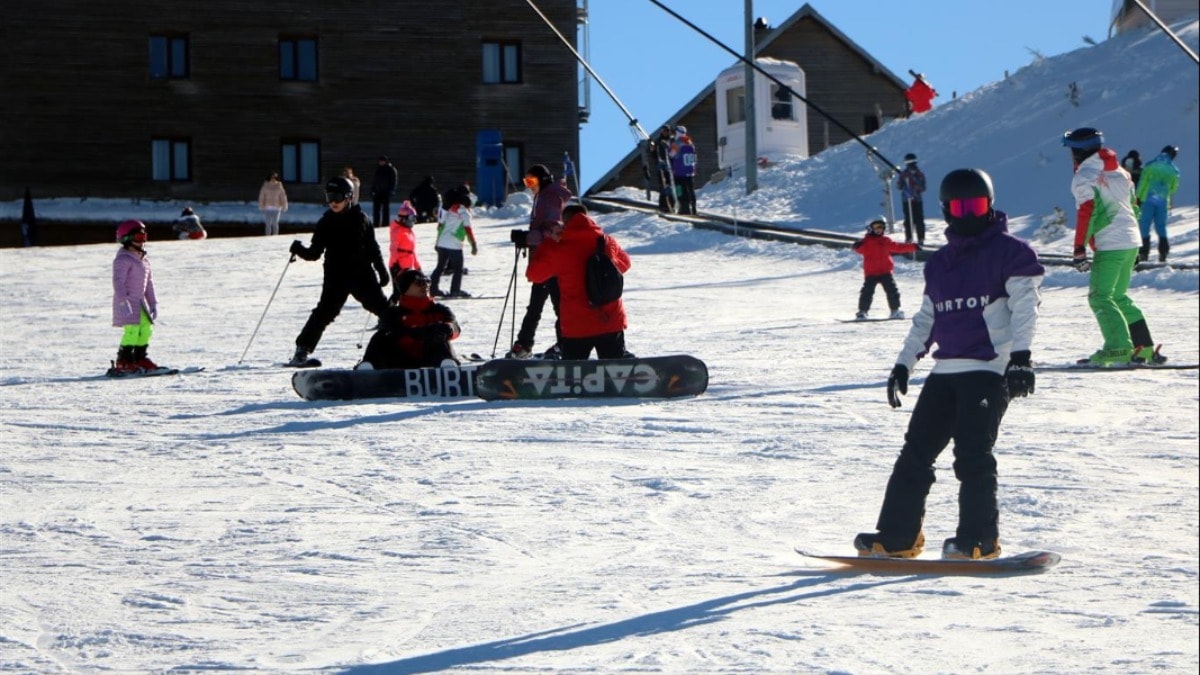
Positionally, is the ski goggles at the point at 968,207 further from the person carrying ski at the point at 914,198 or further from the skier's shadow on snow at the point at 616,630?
the person carrying ski at the point at 914,198

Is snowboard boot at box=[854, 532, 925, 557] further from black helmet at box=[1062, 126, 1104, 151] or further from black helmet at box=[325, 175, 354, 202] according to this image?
black helmet at box=[325, 175, 354, 202]

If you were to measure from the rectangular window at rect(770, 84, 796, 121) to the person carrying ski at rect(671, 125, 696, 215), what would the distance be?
9.69 meters

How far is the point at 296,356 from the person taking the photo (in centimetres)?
1355

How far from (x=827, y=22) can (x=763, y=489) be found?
43.0 m

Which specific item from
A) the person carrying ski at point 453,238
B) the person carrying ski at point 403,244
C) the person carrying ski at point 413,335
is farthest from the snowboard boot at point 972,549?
the person carrying ski at point 453,238

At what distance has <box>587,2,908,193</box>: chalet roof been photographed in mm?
48469

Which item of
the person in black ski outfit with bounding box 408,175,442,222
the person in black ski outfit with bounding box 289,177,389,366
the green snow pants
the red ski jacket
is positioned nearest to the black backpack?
the person in black ski outfit with bounding box 289,177,389,366

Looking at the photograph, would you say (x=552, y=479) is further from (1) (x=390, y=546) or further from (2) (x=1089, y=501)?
(2) (x=1089, y=501)

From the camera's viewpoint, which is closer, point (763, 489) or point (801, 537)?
point (801, 537)

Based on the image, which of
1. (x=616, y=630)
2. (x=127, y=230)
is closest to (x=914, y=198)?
(x=127, y=230)

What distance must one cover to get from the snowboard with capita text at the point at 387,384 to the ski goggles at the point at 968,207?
5.66 metres

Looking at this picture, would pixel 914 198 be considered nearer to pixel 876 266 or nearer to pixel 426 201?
pixel 876 266

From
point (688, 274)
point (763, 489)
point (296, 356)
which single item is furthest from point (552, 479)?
point (688, 274)

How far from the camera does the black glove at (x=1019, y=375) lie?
6281 mm
